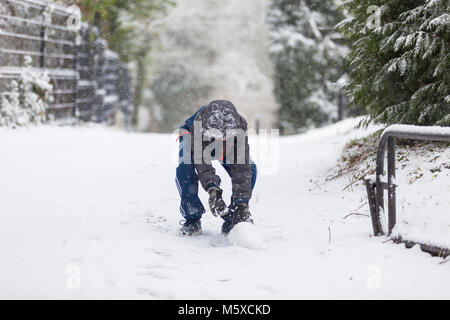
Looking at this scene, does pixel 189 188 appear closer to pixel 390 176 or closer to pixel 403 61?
pixel 390 176

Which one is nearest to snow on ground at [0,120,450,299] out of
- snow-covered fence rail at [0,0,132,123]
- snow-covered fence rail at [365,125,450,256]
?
snow-covered fence rail at [365,125,450,256]

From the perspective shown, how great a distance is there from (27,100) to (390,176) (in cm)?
790

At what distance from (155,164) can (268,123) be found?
A: 35517 mm

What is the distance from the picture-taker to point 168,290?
326 cm

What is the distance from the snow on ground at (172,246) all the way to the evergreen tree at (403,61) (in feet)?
3.50

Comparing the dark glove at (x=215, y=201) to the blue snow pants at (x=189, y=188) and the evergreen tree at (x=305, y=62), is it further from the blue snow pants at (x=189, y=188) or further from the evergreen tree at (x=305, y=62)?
the evergreen tree at (x=305, y=62)

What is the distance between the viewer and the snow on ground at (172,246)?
128 inches

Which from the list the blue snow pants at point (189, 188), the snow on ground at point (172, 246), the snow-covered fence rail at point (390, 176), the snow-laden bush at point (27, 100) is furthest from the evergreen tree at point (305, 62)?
the snow-covered fence rail at point (390, 176)

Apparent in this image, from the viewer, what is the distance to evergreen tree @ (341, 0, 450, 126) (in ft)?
17.2

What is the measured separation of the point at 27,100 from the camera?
9.91 m

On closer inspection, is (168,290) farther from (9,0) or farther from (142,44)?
(142,44)

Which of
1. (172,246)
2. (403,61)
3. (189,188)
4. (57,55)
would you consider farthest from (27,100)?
(403,61)

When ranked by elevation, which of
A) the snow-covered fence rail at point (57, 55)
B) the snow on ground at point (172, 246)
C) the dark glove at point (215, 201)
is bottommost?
the snow on ground at point (172, 246)

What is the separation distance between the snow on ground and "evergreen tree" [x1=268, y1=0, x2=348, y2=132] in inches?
673
